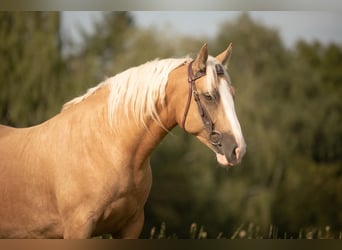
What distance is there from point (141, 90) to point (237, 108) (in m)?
3.91

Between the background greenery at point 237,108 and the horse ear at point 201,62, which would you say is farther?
the background greenery at point 237,108

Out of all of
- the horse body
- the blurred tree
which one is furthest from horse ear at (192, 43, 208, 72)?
the blurred tree

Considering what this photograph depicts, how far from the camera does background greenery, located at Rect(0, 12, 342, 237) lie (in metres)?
5.27

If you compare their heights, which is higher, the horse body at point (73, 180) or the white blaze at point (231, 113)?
the white blaze at point (231, 113)

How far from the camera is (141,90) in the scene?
2.65 metres

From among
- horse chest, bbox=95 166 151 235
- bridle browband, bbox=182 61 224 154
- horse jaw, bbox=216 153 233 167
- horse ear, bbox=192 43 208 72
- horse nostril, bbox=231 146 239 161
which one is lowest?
horse chest, bbox=95 166 151 235

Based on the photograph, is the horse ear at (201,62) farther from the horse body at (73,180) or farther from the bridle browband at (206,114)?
the horse body at (73,180)

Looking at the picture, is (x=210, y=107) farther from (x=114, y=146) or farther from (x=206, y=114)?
(x=114, y=146)

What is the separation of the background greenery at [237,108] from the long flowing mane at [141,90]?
7.60 feet

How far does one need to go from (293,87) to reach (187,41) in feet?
6.45

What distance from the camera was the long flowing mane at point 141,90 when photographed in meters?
2.64

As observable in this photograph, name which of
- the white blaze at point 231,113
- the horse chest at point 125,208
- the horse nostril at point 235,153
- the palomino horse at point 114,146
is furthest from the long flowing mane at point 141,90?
the horse nostril at point 235,153

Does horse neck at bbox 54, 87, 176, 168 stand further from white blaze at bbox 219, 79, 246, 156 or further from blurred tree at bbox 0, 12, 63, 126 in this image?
blurred tree at bbox 0, 12, 63, 126

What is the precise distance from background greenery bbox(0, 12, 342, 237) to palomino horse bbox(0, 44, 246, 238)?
2.04m
